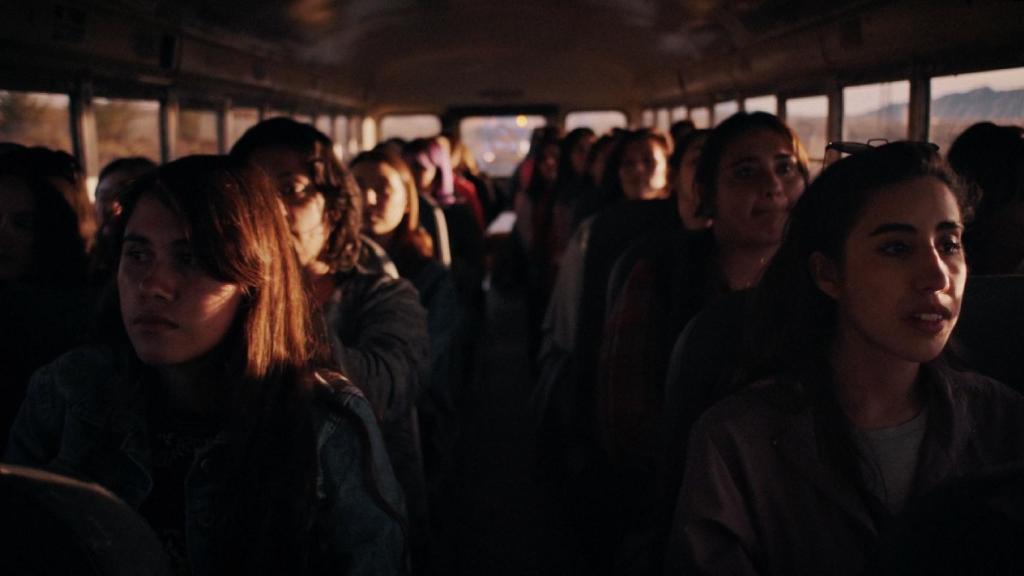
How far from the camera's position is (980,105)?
3.55m

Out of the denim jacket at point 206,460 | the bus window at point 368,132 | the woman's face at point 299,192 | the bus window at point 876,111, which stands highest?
the bus window at point 368,132

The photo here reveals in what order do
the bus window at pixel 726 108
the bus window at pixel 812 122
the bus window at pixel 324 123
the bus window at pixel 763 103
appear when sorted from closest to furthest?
1. the bus window at pixel 812 122
2. the bus window at pixel 763 103
3. the bus window at pixel 726 108
4. the bus window at pixel 324 123

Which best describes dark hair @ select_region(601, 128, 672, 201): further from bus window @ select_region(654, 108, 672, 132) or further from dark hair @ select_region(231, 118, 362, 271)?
bus window @ select_region(654, 108, 672, 132)

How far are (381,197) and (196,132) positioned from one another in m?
2.97

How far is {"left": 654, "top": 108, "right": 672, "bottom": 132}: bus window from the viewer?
34.7 feet

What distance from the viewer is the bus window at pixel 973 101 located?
329 centimetres

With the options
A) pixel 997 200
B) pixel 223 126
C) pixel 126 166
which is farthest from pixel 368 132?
pixel 997 200

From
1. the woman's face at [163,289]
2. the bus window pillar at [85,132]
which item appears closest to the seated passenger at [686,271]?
the woman's face at [163,289]

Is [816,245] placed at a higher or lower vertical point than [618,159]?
lower

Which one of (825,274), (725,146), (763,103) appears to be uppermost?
(763,103)

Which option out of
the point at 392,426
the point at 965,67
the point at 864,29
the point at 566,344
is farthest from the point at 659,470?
the point at 864,29

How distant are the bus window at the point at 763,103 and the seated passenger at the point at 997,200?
129 inches

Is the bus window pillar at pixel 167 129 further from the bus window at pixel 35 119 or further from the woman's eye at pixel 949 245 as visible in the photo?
the woman's eye at pixel 949 245

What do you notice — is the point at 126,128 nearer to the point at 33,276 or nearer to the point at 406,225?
the point at 406,225
